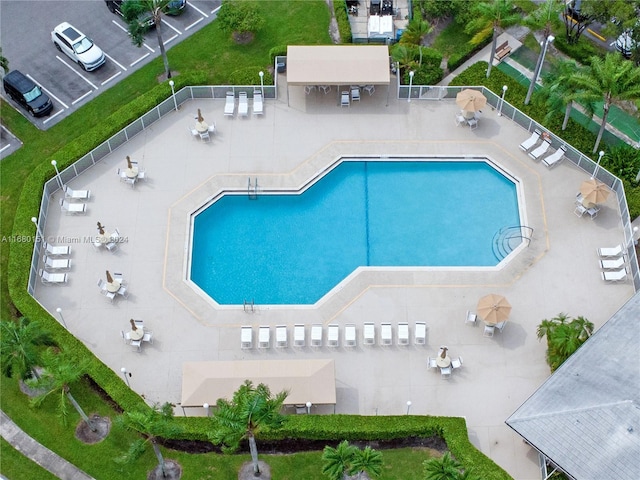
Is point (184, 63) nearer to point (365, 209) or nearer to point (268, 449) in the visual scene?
point (365, 209)

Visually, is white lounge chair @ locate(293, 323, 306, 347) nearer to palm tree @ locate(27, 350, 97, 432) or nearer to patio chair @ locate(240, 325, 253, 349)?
patio chair @ locate(240, 325, 253, 349)

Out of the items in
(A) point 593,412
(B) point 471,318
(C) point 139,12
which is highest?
(C) point 139,12

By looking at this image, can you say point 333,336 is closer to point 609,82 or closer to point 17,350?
point 17,350

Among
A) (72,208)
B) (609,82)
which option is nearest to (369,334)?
(72,208)

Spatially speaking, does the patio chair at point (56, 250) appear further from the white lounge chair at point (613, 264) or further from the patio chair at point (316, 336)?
the white lounge chair at point (613, 264)

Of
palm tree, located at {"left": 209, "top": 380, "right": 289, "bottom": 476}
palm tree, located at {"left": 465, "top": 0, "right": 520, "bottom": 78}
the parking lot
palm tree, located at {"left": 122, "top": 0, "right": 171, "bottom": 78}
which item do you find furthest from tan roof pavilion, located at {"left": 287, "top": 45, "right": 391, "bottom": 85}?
palm tree, located at {"left": 209, "top": 380, "right": 289, "bottom": 476}
